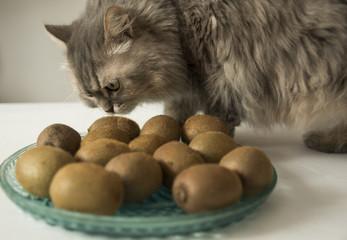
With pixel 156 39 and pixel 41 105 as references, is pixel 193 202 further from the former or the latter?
pixel 41 105

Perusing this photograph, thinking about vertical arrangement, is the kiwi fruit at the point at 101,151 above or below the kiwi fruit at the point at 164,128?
above

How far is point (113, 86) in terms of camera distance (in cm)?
109

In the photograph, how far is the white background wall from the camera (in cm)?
203

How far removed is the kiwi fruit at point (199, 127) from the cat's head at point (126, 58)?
0.14 m

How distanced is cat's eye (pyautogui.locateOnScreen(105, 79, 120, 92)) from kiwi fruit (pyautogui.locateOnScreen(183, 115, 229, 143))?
18 centimetres

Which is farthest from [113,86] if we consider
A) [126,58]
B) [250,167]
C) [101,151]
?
[250,167]

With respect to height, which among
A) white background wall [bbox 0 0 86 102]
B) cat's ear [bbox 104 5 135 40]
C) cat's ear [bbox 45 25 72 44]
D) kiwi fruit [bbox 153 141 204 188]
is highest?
cat's ear [bbox 104 5 135 40]

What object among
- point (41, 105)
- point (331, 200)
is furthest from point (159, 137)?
point (41, 105)

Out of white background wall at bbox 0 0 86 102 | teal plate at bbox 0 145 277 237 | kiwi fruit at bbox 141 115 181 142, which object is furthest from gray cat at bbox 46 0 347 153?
white background wall at bbox 0 0 86 102

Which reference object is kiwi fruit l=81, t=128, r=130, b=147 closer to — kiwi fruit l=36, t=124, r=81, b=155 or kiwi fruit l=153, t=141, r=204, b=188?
kiwi fruit l=36, t=124, r=81, b=155

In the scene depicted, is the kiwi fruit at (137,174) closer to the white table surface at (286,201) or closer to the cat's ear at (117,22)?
the white table surface at (286,201)

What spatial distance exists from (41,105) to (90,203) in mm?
1004

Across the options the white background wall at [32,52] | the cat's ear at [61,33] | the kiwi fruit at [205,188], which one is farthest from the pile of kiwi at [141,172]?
the white background wall at [32,52]

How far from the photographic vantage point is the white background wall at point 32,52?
2029 millimetres
